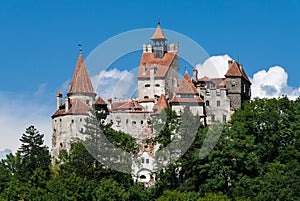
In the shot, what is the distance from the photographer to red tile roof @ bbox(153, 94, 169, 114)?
9744 centimetres

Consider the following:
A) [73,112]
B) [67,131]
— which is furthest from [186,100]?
[67,131]

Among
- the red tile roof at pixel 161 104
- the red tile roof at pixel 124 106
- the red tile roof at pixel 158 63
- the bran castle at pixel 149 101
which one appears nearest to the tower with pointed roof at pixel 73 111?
the bran castle at pixel 149 101

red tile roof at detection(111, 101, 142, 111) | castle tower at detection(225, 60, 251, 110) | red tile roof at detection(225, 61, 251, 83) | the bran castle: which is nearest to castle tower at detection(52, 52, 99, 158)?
the bran castle

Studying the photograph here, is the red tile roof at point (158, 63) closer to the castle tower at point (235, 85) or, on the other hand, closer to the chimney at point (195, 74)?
the chimney at point (195, 74)

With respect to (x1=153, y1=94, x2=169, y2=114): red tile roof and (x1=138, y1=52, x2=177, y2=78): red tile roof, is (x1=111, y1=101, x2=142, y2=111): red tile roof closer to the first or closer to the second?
(x1=153, y1=94, x2=169, y2=114): red tile roof

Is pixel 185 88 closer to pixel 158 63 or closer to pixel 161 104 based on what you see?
pixel 161 104

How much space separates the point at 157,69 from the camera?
104m

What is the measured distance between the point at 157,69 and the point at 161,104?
23.6ft

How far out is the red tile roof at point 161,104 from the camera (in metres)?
97.4

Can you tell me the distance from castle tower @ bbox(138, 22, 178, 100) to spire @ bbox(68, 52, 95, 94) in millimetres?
6156

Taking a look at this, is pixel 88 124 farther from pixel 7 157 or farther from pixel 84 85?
pixel 84 85

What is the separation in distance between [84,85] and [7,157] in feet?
56.0

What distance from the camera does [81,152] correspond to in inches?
3150

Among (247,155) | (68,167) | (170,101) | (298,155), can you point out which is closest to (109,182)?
(68,167)
